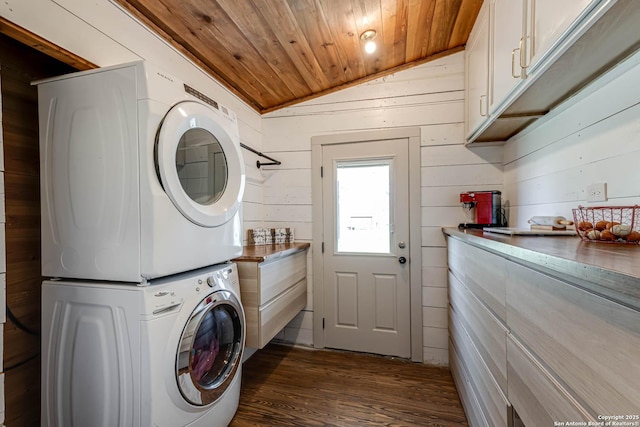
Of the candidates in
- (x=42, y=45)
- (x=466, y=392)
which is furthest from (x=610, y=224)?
(x=42, y=45)

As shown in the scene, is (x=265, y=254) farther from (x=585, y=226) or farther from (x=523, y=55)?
(x=523, y=55)

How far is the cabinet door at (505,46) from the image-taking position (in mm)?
1157

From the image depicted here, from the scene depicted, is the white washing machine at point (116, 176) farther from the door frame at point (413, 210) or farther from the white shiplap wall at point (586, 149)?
the white shiplap wall at point (586, 149)

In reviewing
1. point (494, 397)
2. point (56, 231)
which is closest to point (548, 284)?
point (494, 397)

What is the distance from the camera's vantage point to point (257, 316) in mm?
1642

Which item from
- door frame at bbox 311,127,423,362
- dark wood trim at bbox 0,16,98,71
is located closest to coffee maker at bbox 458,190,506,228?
door frame at bbox 311,127,423,362

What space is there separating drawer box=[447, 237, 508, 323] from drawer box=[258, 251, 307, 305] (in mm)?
1217

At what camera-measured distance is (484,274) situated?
3.86 feet

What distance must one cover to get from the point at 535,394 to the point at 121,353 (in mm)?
1378

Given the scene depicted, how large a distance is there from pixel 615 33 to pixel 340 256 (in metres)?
1.98

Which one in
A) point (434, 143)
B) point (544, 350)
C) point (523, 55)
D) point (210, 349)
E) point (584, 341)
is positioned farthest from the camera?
point (434, 143)

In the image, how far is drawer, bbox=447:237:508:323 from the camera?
3.25 feet

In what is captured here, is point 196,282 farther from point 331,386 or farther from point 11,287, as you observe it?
point 331,386

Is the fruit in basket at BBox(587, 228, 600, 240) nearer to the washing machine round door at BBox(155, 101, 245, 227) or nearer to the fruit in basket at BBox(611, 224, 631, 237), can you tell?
the fruit in basket at BBox(611, 224, 631, 237)
